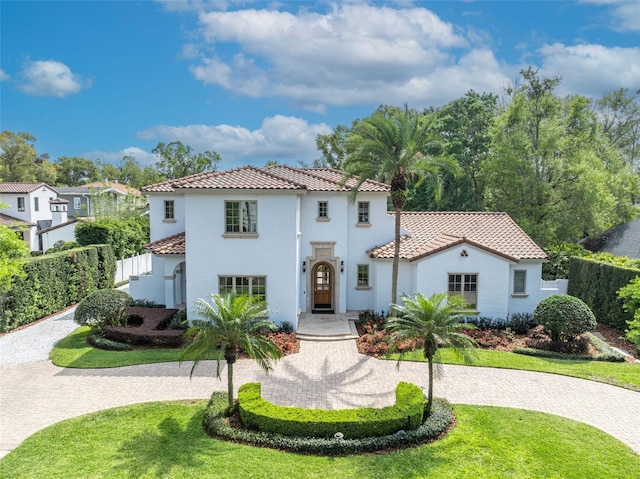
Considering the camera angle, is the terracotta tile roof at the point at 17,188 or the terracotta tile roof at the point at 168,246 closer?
the terracotta tile roof at the point at 168,246

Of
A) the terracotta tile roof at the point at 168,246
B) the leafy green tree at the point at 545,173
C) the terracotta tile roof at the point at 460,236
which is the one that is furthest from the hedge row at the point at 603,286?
the terracotta tile roof at the point at 168,246

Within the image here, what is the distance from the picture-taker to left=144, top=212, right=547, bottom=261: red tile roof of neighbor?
21092 mm

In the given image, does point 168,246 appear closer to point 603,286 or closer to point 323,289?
point 323,289

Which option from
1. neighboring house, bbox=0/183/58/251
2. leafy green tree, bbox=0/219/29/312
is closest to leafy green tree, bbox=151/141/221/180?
neighboring house, bbox=0/183/58/251

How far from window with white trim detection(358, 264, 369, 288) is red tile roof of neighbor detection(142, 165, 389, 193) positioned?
3.96m

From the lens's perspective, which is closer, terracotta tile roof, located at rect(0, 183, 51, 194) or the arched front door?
the arched front door

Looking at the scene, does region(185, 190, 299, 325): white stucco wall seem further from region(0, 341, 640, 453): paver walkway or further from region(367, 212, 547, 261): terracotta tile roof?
region(367, 212, 547, 261): terracotta tile roof

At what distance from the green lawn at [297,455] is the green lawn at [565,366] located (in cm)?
422

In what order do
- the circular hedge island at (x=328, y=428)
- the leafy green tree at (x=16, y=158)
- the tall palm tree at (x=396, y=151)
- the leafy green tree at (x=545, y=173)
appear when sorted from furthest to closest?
the leafy green tree at (x=16, y=158)
the leafy green tree at (x=545, y=173)
the tall palm tree at (x=396, y=151)
the circular hedge island at (x=328, y=428)

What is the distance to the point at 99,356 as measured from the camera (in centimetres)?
1683

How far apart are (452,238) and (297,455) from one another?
46.1 feet

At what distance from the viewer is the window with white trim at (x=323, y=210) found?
22016 millimetres

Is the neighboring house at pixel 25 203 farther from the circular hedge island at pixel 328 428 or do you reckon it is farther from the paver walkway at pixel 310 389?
the circular hedge island at pixel 328 428

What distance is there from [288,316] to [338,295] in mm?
3711
